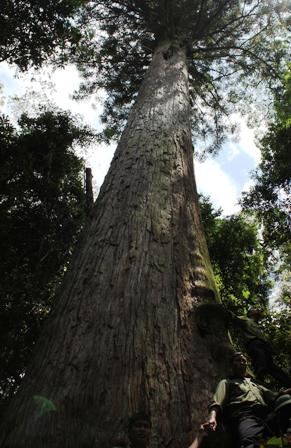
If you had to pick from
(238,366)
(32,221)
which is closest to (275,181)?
(32,221)

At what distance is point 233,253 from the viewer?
11695 mm

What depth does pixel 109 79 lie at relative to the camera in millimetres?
14492

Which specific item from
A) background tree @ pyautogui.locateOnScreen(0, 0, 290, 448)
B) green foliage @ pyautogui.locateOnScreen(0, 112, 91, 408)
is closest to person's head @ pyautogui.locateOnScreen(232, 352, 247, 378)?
background tree @ pyautogui.locateOnScreen(0, 0, 290, 448)

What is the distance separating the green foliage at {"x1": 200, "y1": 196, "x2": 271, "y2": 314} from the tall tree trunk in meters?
7.37

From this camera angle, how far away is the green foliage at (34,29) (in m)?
8.54

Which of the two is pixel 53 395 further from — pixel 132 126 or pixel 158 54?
pixel 158 54

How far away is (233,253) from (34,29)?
761 cm

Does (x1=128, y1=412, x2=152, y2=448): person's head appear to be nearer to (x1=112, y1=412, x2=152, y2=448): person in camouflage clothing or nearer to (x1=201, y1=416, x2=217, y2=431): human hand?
(x1=112, y1=412, x2=152, y2=448): person in camouflage clothing

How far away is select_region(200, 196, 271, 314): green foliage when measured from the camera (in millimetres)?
11320

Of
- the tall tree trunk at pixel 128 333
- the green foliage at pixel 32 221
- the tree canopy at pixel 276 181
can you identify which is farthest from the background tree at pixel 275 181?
the tall tree trunk at pixel 128 333

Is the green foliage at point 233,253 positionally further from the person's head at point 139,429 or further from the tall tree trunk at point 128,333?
the person's head at point 139,429

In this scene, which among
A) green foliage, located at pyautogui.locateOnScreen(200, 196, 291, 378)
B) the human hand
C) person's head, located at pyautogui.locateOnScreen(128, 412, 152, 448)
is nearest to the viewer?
person's head, located at pyautogui.locateOnScreen(128, 412, 152, 448)

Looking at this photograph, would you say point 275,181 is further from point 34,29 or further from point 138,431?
point 138,431

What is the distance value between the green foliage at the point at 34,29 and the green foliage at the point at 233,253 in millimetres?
6145
